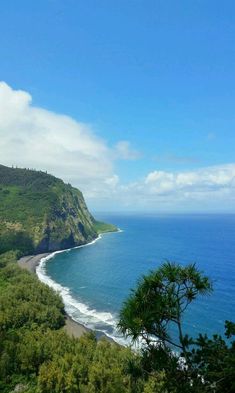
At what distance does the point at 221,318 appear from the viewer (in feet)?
277

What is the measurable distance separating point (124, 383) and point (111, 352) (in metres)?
7.58

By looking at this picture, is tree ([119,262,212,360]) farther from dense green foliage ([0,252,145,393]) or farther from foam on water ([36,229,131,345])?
foam on water ([36,229,131,345])

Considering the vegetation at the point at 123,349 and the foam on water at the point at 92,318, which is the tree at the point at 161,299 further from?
the foam on water at the point at 92,318

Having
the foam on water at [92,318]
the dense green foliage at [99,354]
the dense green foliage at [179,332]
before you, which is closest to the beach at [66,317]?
the foam on water at [92,318]

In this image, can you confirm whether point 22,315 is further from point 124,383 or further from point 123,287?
point 123,287

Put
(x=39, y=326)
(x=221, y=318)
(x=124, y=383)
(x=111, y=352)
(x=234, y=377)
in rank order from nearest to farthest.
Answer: (x=234, y=377)
(x=124, y=383)
(x=111, y=352)
(x=39, y=326)
(x=221, y=318)

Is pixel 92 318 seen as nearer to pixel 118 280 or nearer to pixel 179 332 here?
pixel 118 280

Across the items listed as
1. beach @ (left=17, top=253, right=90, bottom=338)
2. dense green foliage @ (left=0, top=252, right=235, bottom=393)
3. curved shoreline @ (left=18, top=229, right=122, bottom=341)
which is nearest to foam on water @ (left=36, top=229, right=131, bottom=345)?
curved shoreline @ (left=18, top=229, right=122, bottom=341)

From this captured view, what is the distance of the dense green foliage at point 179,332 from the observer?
13766mm

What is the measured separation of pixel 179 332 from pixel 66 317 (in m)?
76.2

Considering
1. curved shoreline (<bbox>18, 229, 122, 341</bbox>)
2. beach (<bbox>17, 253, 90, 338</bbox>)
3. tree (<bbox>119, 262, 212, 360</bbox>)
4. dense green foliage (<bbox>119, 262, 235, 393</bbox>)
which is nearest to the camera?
dense green foliage (<bbox>119, 262, 235, 393</bbox>)

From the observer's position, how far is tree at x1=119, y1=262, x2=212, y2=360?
14.9 m

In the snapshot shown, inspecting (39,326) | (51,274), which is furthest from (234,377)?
(51,274)

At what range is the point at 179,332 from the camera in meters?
15.1
